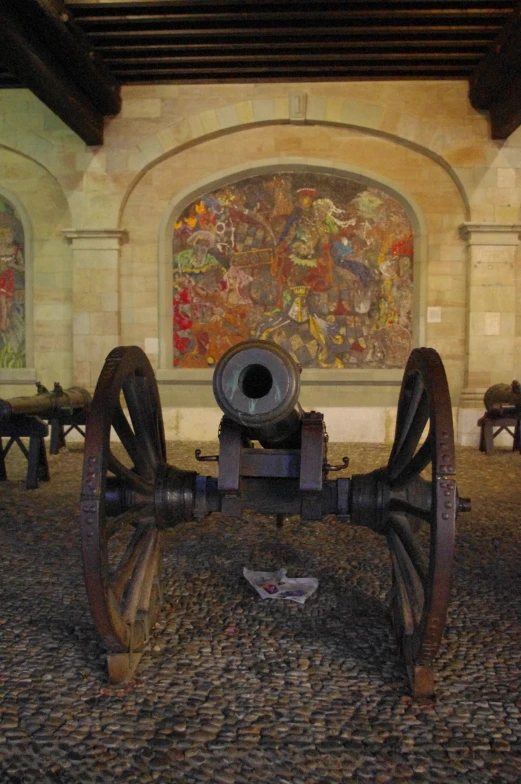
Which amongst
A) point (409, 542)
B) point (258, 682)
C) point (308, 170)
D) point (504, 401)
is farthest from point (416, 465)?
point (308, 170)

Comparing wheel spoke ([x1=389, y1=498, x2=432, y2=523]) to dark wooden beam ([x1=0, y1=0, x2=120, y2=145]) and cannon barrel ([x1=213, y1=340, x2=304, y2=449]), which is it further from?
dark wooden beam ([x1=0, y1=0, x2=120, y2=145])

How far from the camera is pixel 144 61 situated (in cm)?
902

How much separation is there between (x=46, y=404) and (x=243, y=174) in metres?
4.78

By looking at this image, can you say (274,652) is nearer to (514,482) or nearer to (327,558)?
(327,558)

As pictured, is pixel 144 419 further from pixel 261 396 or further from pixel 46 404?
pixel 46 404

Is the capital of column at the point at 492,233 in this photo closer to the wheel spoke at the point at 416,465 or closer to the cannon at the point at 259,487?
the cannon at the point at 259,487

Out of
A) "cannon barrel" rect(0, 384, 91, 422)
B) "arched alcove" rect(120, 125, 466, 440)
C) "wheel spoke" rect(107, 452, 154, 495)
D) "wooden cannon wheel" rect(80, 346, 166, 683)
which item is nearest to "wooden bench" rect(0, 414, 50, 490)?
"cannon barrel" rect(0, 384, 91, 422)

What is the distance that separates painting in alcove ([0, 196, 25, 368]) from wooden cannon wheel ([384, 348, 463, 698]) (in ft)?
27.9

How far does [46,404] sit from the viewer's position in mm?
7430

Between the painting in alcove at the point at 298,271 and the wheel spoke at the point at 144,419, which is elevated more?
the painting in alcove at the point at 298,271

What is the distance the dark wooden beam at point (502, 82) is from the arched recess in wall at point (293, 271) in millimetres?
1699

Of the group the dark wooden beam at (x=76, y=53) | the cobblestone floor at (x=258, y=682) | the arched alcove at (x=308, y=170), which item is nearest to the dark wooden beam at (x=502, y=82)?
the arched alcove at (x=308, y=170)

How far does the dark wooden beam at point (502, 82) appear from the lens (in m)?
7.88

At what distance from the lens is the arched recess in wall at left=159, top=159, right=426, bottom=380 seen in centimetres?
1012
